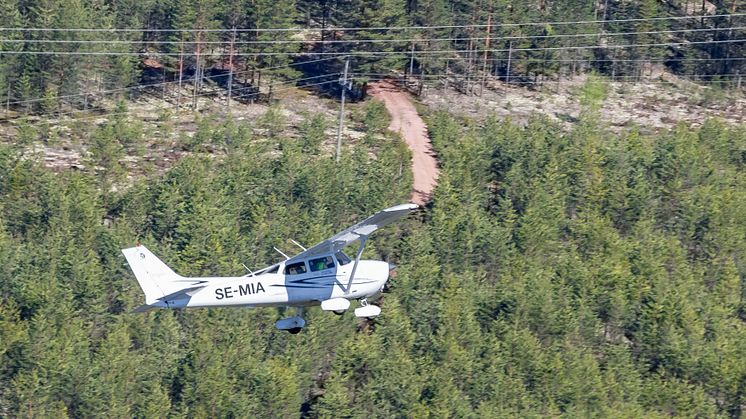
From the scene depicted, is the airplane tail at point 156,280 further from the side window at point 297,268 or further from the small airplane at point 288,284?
the side window at point 297,268

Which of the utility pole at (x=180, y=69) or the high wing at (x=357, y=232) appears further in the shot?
the utility pole at (x=180, y=69)

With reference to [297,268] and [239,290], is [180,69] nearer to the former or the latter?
[239,290]

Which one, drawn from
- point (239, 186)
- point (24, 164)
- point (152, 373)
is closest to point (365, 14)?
point (239, 186)

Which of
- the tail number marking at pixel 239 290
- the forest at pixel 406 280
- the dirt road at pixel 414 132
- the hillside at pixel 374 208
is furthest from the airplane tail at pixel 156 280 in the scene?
the dirt road at pixel 414 132

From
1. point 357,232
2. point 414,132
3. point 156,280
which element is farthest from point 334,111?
point 357,232

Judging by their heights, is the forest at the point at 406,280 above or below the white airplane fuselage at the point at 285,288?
below

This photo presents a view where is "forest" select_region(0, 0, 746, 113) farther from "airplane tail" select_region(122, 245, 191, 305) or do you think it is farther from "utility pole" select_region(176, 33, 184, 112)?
"airplane tail" select_region(122, 245, 191, 305)
